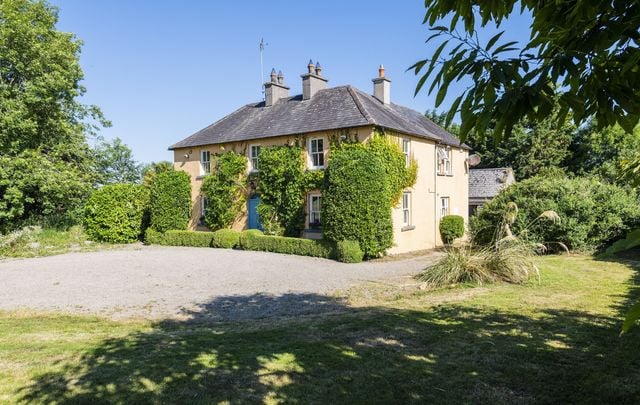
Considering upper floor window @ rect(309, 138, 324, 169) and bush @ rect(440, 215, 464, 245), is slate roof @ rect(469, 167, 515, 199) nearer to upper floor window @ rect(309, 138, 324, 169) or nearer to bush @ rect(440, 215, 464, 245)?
bush @ rect(440, 215, 464, 245)

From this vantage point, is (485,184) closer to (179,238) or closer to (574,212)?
(574,212)

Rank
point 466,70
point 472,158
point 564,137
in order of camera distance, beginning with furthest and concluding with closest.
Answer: point 564,137, point 472,158, point 466,70

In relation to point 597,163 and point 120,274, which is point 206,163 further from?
point 597,163

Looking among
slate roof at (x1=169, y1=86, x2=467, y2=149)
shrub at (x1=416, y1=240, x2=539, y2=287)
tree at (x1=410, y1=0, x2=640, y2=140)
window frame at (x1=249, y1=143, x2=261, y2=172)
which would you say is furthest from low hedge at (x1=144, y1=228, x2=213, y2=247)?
tree at (x1=410, y1=0, x2=640, y2=140)

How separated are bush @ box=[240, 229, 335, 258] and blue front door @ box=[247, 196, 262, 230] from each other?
2.02 m

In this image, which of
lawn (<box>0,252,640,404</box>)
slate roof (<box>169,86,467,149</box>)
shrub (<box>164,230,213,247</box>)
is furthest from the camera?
shrub (<box>164,230,213,247</box>)

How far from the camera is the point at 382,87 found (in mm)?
24859

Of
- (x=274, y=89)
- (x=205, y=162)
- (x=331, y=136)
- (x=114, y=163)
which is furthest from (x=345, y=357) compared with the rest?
(x=114, y=163)

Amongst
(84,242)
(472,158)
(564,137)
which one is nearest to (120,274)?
(84,242)

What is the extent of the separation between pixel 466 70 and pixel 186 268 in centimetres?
1387

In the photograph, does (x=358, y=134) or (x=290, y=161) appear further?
(x=290, y=161)

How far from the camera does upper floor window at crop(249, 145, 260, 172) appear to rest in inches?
928

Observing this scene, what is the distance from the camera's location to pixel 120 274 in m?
13.7

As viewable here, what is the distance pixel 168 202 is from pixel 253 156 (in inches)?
200
